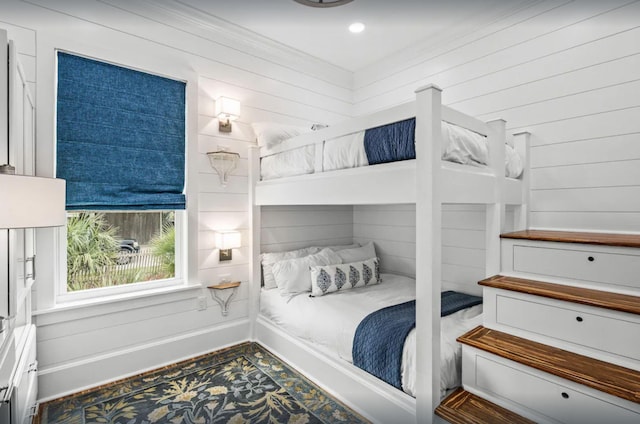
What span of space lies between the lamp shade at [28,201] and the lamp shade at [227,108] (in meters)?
1.65

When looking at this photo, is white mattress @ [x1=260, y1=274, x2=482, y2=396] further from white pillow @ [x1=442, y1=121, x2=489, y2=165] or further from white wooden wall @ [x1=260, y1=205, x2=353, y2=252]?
white pillow @ [x1=442, y1=121, x2=489, y2=165]

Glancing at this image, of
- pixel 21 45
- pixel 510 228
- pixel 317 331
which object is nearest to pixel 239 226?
pixel 317 331

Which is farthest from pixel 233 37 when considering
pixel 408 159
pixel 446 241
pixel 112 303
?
pixel 446 241

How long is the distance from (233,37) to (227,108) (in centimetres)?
67

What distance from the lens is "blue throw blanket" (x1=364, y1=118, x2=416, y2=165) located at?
66.3 inches

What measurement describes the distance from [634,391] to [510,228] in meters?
1.38

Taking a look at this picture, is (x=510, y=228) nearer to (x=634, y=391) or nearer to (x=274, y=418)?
(x=634, y=391)

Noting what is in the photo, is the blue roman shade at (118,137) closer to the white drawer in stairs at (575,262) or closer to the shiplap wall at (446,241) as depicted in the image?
the shiplap wall at (446,241)

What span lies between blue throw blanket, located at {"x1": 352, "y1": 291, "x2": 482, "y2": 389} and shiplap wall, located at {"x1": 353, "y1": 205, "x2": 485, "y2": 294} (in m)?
0.68

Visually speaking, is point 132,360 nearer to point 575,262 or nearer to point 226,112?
point 226,112

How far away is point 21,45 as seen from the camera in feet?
6.65

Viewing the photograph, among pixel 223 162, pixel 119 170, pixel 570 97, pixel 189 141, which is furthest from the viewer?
pixel 223 162

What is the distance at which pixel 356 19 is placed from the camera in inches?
108

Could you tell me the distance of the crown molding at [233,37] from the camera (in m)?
2.49
